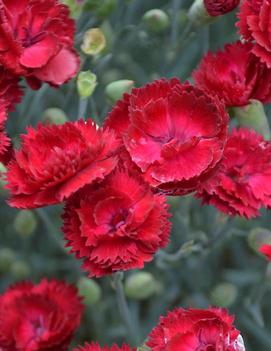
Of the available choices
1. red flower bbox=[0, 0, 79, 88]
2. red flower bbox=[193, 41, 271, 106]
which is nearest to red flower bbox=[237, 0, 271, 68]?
red flower bbox=[193, 41, 271, 106]

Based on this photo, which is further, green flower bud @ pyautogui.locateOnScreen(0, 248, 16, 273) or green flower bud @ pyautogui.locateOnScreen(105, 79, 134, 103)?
green flower bud @ pyautogui.locateOnScreen(0, 248, 16, 273)

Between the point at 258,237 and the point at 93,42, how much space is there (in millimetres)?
407

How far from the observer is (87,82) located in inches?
45.3

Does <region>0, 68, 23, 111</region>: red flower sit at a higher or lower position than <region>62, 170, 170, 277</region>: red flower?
higher

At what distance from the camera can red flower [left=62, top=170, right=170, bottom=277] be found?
37.5 inches

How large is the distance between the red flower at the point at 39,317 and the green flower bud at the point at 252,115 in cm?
37

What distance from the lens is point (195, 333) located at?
933 mm

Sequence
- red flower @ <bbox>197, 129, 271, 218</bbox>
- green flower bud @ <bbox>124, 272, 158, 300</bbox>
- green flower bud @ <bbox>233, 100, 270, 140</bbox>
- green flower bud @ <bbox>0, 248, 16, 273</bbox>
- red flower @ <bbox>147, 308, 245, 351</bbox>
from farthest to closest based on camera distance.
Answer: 1. green flower bud @ <bbox>0, 248, 16, 273</bbox>
2. green flower bud @ <bbox>124, 272, 158, 300</bbox>
3. green flower bud @ <bbox>233, 100, 270, 140</bbox>
4. red flower @ <bbox>197, 129, 271, 218</bbox>
5. red flower @ <bbox>147, 308, 245, 351</bbox>

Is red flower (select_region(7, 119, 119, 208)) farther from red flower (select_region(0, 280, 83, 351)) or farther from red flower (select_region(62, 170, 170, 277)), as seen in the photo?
red flower (select_region(0, 280, 83, 351))

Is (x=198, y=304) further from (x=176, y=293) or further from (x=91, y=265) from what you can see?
(x=91, y=265)

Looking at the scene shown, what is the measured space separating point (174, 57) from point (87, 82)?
1.07ft

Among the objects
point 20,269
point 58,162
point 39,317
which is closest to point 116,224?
point 58,162

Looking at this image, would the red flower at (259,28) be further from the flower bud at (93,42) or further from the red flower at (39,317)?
the red flower at (39,317)

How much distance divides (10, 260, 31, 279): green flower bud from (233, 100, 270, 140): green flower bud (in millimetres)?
494
